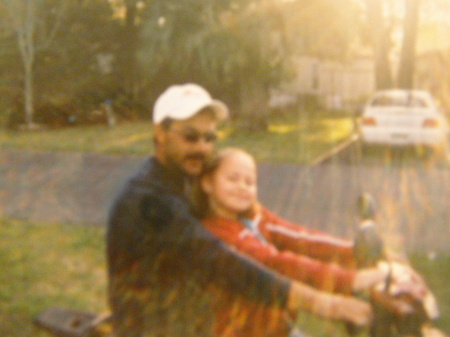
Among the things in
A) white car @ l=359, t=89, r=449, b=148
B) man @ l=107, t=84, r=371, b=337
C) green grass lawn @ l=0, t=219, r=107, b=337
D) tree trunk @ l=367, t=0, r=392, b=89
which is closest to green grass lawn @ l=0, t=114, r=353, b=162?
white car @ l=359, t=89, r=449, b=148

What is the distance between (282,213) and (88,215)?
8.08 feet

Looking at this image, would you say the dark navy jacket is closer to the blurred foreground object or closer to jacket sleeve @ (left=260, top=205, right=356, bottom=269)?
the blurred foreground object

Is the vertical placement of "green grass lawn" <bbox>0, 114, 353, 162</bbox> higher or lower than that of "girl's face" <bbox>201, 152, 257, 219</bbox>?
lower

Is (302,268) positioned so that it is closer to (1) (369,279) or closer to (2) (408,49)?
(1) (369,279)

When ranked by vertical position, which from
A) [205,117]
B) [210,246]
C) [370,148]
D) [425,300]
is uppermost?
[205,117]

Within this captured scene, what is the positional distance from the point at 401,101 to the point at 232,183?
13437 millimetres

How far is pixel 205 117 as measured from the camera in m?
2.38

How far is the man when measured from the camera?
205 cm

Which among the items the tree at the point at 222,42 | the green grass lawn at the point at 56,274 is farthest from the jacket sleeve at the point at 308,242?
the tree at the point at 222,42

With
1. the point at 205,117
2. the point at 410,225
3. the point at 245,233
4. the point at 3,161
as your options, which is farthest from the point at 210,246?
the point at 3,161

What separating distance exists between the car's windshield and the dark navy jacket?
44.5ft

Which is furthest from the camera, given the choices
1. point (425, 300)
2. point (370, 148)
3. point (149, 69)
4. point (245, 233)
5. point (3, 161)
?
point (149, 69)

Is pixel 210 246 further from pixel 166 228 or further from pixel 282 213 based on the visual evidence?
pixel 282 213

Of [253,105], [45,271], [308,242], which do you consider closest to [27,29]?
[253,105]
